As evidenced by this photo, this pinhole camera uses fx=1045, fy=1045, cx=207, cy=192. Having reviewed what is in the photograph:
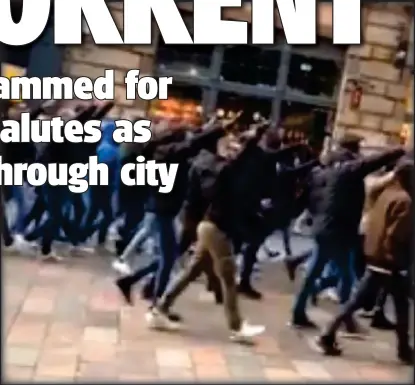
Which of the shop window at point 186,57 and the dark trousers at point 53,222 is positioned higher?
the shop window at point 186,57

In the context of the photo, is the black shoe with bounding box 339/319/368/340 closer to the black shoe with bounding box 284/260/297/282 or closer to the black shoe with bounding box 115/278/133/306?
the black shoe with bounding box 284/260/297/282

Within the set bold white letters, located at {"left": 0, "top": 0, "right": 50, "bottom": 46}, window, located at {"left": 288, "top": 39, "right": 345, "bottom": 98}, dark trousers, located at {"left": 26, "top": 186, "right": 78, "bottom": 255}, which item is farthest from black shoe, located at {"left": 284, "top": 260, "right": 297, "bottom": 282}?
bold white letters, located at {"left": 0, "top": 0, "right": 50, "bottom": 46}

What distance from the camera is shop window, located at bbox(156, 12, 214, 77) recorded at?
246 centimetres

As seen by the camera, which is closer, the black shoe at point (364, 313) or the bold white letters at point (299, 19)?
the bold white letters at point (299, 19)

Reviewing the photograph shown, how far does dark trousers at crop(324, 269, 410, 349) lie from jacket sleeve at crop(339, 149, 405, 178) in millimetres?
250

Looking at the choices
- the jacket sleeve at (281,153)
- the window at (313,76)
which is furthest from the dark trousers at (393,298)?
the window at (313,76)

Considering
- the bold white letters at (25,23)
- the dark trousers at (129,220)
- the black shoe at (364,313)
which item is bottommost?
the black shoe at (364,313)

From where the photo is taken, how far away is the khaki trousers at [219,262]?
2.57 meters

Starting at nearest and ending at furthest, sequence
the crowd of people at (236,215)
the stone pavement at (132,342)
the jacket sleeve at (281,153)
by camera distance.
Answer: the stone pavement at (132,342) < the crowd of people at (236,215) < the jacket sleeve at (281,153)

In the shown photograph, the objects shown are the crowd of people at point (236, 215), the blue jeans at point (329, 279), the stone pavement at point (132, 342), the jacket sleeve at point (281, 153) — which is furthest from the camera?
the blue jeans at point (329, 279)

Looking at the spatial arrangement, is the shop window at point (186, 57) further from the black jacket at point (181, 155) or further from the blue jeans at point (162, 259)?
the blue jeans at point (162, 259)

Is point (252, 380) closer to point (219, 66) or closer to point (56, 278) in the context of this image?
point (56, 278)

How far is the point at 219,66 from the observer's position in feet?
8.29

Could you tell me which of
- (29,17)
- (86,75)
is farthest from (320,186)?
(29,17)
